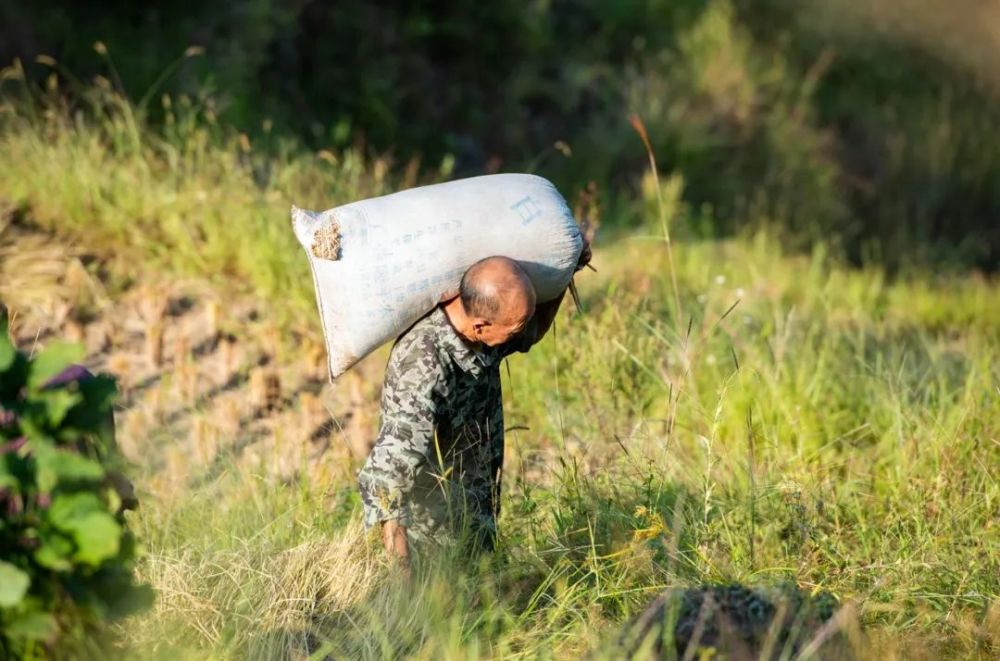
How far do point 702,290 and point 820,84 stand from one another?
18.6 feet

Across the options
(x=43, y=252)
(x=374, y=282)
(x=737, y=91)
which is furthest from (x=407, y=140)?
(x=374, y=282)

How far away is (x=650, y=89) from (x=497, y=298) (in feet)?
25.7

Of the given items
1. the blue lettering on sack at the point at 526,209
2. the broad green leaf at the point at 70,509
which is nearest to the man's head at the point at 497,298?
the blue lettering on sack at the point at 526,209

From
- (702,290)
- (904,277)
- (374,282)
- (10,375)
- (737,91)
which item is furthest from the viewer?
(737,91)

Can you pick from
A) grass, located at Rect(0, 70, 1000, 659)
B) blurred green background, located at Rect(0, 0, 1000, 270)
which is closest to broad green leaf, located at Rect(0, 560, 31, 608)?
grass, located at Rect(0, 70, 1000, 659)

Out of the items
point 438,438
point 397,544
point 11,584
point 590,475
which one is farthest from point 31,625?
point 590,475

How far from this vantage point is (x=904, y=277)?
377 inches

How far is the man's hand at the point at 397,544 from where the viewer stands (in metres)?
3.39

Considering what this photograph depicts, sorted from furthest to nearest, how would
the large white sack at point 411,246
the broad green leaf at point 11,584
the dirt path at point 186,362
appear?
the dirt path at point 186,362 < the large white sack at point 411,246 < the broad green leaf at point 11,584

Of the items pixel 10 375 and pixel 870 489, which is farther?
pixel 870 489

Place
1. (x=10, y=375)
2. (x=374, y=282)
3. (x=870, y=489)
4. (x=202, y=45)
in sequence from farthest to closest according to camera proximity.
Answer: (x=202, y=45) < (x=870, y=489) < (x=374, y=282) < (x=10, y=375)

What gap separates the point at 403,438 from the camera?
11.2 feet

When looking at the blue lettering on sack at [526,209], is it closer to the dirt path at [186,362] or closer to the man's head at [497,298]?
the man's head at [497,298]

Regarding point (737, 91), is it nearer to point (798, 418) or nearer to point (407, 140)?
point (407, 140)
